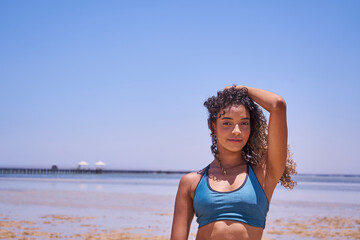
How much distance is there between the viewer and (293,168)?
3.21 m

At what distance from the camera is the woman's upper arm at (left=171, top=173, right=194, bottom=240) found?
2.96 meters

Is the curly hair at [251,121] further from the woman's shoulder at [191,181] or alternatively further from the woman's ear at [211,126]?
the woman's shoulder at [191,181]

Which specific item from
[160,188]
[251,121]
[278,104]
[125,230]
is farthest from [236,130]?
[160,188]

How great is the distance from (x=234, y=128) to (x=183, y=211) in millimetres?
654

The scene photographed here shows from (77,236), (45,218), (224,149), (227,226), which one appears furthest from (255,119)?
(45,218)

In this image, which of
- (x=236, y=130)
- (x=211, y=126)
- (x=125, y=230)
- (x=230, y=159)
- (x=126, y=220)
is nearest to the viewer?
(x=236, y=130)

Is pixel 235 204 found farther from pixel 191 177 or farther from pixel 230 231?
pixel 191 177

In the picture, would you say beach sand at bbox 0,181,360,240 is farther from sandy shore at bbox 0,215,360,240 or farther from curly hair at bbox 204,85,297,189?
curly hair at bbox 204,85,297,189

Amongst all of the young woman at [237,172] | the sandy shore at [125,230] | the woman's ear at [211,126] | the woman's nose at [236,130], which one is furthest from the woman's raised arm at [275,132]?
the sandy shore at [125,230]

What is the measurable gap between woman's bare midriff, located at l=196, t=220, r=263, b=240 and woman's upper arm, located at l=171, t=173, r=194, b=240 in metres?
0.19

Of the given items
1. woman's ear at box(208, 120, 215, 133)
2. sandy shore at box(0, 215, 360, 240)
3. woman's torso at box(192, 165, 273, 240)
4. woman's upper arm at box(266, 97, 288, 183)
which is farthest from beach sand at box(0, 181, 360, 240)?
woman's upper arm at box(266, 97, 288, 183)

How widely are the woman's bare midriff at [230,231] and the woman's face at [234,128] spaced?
510 mm

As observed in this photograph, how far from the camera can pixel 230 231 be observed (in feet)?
9.11

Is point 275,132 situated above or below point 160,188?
above
